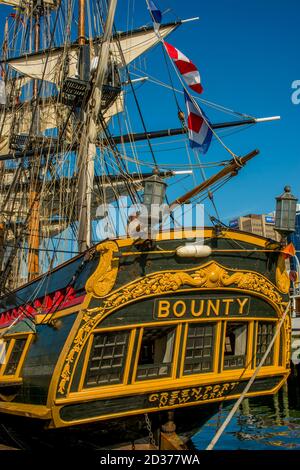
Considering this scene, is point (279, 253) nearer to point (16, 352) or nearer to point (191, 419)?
point (191, 419)

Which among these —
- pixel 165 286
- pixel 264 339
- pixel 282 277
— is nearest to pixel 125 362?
pixel 165 286

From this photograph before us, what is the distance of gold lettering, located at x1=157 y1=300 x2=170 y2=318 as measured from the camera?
818cm

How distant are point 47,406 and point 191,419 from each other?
320 cm

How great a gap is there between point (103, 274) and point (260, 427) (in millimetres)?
10115

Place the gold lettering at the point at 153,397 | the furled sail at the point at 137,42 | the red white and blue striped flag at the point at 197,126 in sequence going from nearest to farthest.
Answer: the gold lettering at the point at 153,397, the red white and blue striped flag at the point at 197,126, the furled sail at the point at 137,42

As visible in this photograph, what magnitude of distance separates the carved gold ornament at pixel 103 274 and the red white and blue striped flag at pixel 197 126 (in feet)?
11.0

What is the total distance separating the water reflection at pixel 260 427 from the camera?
12508 millimetres

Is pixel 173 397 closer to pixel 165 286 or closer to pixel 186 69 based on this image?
pixel 165 286

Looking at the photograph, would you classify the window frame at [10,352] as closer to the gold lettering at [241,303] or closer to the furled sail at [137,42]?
the gold lettering at [241,303]

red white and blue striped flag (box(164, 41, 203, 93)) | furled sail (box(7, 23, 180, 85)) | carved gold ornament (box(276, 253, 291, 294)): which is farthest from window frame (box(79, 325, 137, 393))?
furled sail (box(7, 23, 180, 85))

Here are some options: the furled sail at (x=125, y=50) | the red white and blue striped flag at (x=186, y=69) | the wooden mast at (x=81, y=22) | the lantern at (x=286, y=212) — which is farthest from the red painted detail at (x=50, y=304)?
the furled sail at (x=125, y=50)

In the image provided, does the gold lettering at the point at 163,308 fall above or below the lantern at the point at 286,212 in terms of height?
below

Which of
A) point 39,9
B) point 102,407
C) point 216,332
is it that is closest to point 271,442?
point 216,332

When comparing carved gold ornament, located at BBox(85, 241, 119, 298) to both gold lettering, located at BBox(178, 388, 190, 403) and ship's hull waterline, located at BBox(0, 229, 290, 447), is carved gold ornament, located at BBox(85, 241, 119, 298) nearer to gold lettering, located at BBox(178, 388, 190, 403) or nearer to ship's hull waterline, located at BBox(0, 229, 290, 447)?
ship's hull waterline, located at BBox(0, 229, 290, 447)
